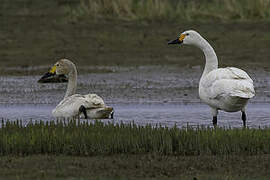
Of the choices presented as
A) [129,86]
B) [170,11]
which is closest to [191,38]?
[129,86]

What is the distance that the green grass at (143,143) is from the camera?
7805 millimetres

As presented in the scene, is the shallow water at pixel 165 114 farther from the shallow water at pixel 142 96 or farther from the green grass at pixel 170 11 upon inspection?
the green grass at pixel 170 11

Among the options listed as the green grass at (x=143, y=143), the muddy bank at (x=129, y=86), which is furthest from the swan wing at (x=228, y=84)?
the muddy bank at (x=129, y=86)

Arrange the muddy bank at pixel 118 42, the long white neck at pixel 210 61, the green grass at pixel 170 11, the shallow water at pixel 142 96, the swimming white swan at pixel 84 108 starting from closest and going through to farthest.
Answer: the long white neck at pixel 210 61 < the swimming white swan at pixel 84 108 < the shallow water at pixel 142 96 < the muddy bank at pixel 118 42 < the green grass at pixel 170 11

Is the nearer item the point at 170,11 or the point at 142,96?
the point at 142,96

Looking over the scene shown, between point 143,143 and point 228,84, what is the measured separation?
85.7 inches

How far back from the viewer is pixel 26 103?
13750 millimetres

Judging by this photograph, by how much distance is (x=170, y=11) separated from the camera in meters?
25.8

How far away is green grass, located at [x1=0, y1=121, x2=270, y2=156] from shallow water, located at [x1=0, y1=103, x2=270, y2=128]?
8.47 ft

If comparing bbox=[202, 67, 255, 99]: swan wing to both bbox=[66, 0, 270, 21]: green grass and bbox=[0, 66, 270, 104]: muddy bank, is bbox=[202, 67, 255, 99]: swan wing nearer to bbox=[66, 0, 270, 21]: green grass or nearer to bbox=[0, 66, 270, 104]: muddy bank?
bbox=[0, 66, 270, 104]: muddy bank

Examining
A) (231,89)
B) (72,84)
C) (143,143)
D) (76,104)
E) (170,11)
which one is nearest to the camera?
(143,143)

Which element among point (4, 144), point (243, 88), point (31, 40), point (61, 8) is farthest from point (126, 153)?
point (61, 8)

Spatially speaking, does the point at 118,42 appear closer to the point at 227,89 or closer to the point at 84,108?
the point at 84,108

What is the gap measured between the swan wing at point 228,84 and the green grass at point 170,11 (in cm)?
1503
